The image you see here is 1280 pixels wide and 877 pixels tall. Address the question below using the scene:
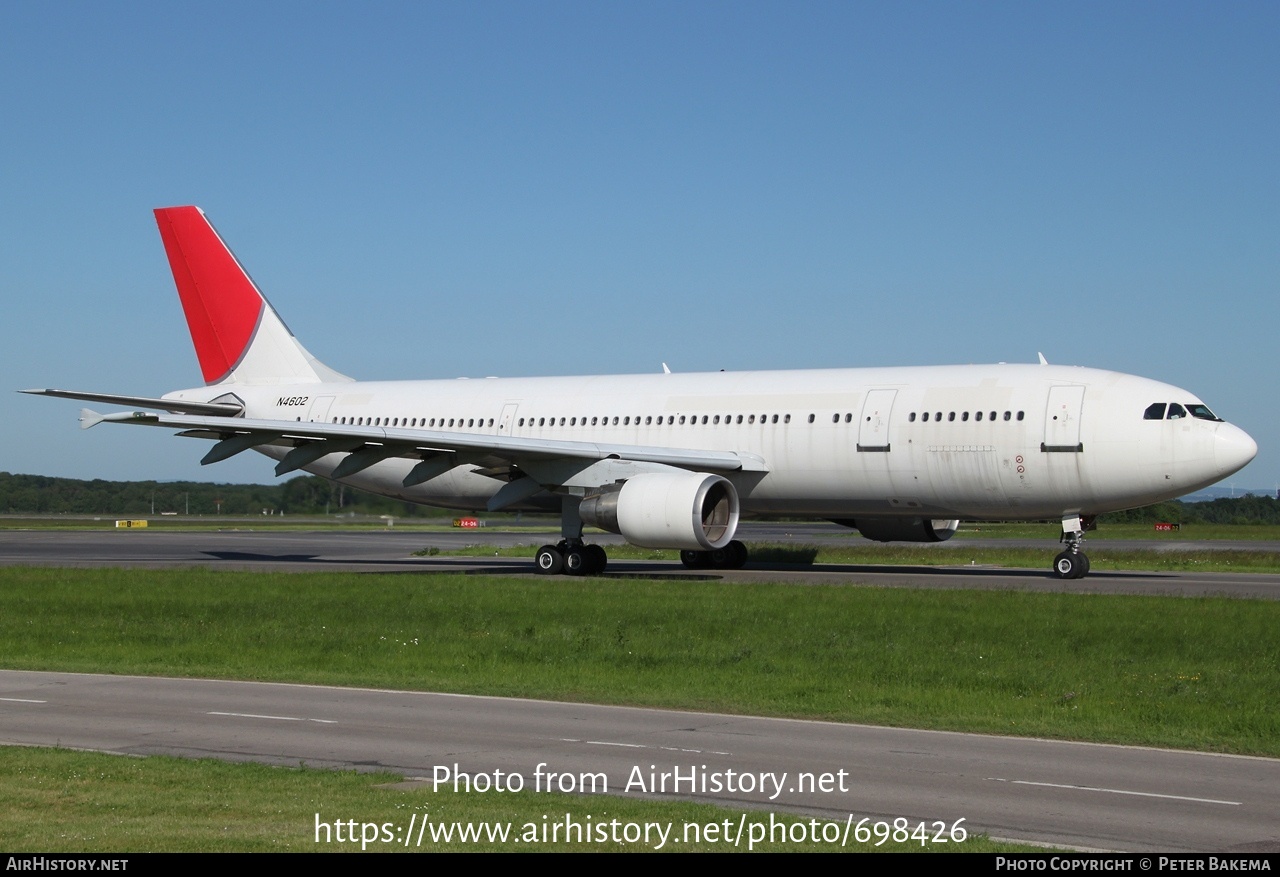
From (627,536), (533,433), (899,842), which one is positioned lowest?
(899,842)

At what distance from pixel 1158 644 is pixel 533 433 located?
781 inches

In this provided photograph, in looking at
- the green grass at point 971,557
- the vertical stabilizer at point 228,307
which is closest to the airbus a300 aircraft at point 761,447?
the vertical stabilizer at point 228,307

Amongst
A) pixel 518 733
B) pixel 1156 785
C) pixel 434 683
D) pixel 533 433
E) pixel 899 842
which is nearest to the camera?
pixel 899 842

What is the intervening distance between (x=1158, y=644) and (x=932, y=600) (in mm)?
5050

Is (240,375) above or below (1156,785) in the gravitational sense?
above

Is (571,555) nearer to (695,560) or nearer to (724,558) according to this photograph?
(695,560)

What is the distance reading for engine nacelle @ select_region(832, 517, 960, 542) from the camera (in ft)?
110

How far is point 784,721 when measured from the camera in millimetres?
14195

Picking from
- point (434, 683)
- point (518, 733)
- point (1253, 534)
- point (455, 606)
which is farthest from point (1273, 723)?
point (1253, 534)

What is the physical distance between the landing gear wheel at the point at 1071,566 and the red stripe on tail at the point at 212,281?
2349cm

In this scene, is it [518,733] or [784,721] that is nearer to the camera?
[518,733]

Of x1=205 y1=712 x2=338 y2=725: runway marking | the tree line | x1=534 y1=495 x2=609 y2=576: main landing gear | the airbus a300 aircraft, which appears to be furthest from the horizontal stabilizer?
the tree line

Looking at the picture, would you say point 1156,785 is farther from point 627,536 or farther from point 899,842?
point 627,536

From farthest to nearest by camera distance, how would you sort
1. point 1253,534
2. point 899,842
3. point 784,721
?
point 1253,534 < point 784,721 < point 899,842
